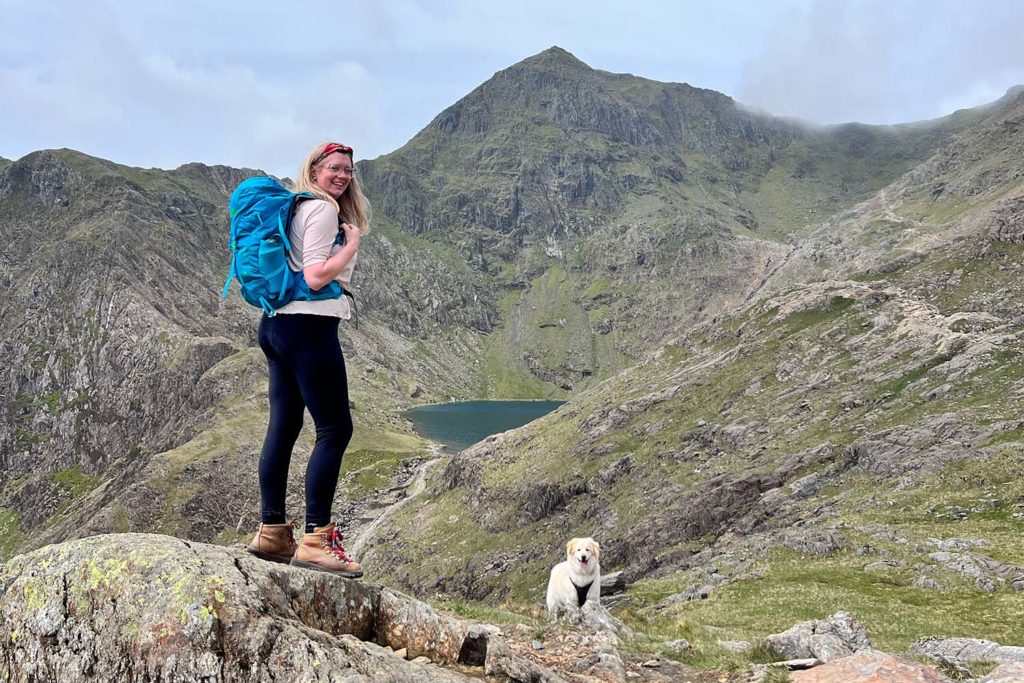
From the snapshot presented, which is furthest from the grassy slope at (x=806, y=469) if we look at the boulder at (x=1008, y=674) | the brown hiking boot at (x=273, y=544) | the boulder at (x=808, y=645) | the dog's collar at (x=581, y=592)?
the brown hiking boot at (x=273, y=544)

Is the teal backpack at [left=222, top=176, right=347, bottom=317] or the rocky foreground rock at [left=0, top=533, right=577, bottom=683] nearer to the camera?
the rocky foreground rock at [left=0, top=533, right=577, bottom=683]

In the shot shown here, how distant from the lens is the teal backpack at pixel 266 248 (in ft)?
24.0

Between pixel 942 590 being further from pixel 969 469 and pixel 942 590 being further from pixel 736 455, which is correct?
pixel 736 455

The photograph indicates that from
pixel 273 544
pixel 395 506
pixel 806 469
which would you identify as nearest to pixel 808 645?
pixel 273 544

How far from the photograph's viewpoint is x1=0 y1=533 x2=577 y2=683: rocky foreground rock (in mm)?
5812

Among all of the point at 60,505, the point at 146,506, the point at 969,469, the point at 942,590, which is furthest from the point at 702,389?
the point at 60,505

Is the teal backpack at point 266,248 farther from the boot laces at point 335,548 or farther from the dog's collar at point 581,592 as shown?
the dog's collar at point 581,592

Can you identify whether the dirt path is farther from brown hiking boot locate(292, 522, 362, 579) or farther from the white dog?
brown hiking boot locate(292, 522, 362, 579)

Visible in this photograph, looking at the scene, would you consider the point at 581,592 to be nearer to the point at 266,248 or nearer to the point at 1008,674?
the point at 1008,674

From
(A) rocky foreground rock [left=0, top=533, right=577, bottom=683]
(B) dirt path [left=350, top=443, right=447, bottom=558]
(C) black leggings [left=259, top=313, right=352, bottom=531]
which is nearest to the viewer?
(A) rocky foreground rock [left=0, top=533, right=577, bottom=683]

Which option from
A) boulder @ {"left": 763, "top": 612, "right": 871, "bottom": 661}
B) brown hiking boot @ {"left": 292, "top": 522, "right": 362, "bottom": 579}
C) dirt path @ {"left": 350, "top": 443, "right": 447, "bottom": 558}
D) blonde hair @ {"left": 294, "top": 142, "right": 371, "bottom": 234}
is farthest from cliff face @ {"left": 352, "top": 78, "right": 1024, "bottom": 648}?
blonde hair @ {"left": 294, "top": 142, "right": 371, "bottom": 234}

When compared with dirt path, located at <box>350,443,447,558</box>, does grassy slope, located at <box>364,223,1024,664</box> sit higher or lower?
higher

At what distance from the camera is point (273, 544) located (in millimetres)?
8039

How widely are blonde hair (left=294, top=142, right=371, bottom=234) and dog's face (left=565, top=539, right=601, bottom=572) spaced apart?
39.4 ft
